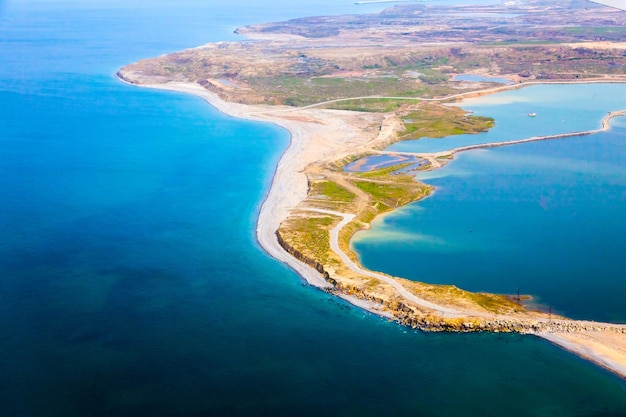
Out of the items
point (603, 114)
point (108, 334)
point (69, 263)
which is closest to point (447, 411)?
point (108, 334)

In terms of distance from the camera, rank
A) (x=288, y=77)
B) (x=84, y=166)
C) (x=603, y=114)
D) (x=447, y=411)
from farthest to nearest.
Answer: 1. (x=288, y=77)
2. (x=603, y=114)
3. (x=84, y=166)
4. (x=447, y=411)

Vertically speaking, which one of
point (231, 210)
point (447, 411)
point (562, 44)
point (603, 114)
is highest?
point (562, 44)

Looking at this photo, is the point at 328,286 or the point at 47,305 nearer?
the point at 47,305

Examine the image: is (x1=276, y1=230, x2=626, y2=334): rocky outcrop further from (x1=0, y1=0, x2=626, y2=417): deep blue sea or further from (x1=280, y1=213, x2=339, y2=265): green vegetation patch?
(x1=280, y1=213, x2=339, y2=265): green vegetation patch

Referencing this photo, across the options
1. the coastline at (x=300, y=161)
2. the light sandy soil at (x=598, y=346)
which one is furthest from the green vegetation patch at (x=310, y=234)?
the light sandy soil at (x=598, y=346)

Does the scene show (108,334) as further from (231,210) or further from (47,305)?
(231,210)

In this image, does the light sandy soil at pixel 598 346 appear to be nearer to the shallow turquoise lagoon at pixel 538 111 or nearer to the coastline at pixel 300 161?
the coastline at pixel 300 161

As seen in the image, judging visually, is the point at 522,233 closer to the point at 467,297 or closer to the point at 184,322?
the point at 467,297

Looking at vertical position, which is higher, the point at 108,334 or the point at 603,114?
the point at 603,114
